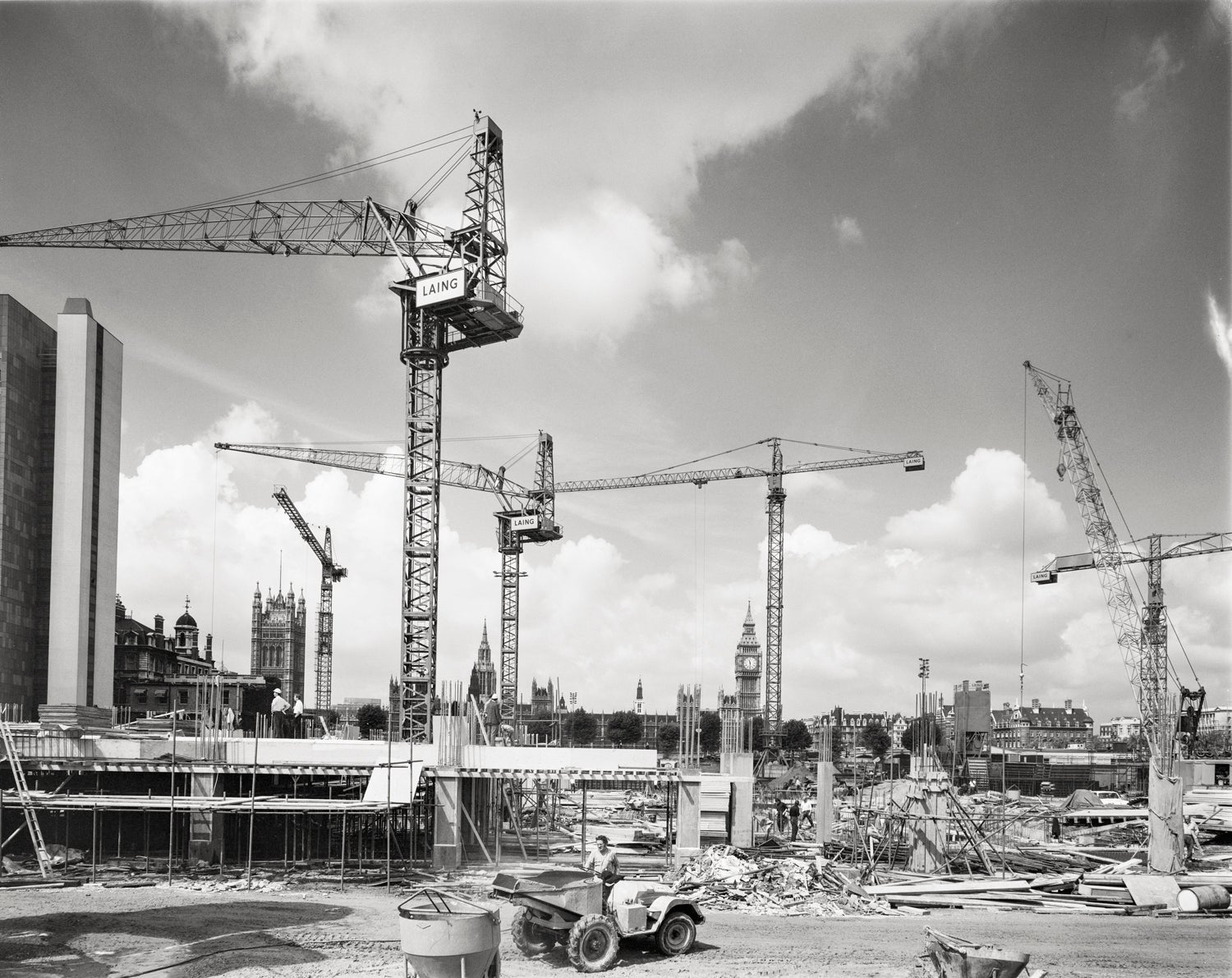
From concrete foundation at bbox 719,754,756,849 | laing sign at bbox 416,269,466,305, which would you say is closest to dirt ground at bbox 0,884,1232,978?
concrete foundation at bbox 719,754,756,849

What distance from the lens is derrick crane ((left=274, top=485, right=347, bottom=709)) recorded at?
6201 inches

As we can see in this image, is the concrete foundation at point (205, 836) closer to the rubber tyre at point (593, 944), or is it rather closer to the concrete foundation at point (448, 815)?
the concrete foundation at point (448, 815)

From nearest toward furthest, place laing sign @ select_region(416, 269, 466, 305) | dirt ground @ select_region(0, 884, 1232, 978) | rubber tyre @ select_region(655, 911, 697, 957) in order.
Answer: dirt ground @ select_region(0, 884, 1232, 978), rubber tyre @ select_region(655, 911, 697, 957), laing sign @ select_region(416, 269, 466, 305)

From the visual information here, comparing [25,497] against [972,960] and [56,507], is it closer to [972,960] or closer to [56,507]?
[56,507]

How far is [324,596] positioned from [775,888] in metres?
159

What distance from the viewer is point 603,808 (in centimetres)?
6206

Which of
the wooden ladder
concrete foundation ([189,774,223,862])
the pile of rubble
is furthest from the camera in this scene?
concrete foundation ([189,774,223,862])

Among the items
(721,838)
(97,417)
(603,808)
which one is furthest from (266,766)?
(97,417)

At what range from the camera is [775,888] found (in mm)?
24891

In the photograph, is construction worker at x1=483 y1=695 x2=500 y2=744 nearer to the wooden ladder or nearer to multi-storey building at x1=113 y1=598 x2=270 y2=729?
the wooden ladder

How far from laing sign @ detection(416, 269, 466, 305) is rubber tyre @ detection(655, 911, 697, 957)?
2836 cm

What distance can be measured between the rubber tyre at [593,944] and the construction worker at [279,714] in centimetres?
1964

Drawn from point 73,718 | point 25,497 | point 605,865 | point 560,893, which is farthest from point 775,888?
point 25,497

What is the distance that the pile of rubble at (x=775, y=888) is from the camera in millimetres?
24078
